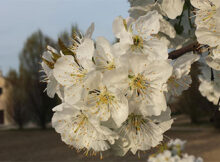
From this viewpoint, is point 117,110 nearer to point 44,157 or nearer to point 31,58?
point 44,157

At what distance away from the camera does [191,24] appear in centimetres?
110

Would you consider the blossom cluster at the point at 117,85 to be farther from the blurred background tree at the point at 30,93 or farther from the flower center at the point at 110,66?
the blurred background tree at the point at 30,93

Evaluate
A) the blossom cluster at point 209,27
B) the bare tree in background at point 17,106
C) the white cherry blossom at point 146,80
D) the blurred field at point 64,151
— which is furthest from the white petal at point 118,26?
the bare tree in background at point 17,106

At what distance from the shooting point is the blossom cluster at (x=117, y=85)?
2.16 feet

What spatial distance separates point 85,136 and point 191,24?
66 centimetres

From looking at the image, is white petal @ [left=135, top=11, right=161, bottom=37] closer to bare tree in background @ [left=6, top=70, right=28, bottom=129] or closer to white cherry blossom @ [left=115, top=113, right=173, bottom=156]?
white cherry blossom @ [left=115, top=113, right=173, bottom=156]

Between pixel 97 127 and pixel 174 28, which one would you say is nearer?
pixel 97 127

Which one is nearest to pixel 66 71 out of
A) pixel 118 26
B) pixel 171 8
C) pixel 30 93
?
pixel 118 26

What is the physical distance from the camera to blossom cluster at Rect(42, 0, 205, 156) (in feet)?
2.16

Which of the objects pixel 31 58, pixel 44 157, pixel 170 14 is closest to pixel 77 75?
pixel 170 14

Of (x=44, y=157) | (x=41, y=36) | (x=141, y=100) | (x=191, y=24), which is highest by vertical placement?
(x=41, y=36)

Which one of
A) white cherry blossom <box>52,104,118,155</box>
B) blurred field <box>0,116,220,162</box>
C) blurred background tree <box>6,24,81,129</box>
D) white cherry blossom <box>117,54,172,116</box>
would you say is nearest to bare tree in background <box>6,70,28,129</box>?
blurred background tree <box>6,24,81,129</box>

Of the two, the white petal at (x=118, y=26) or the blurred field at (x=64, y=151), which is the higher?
the white petal at (x=118, y=26)

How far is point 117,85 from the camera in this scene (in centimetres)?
64
